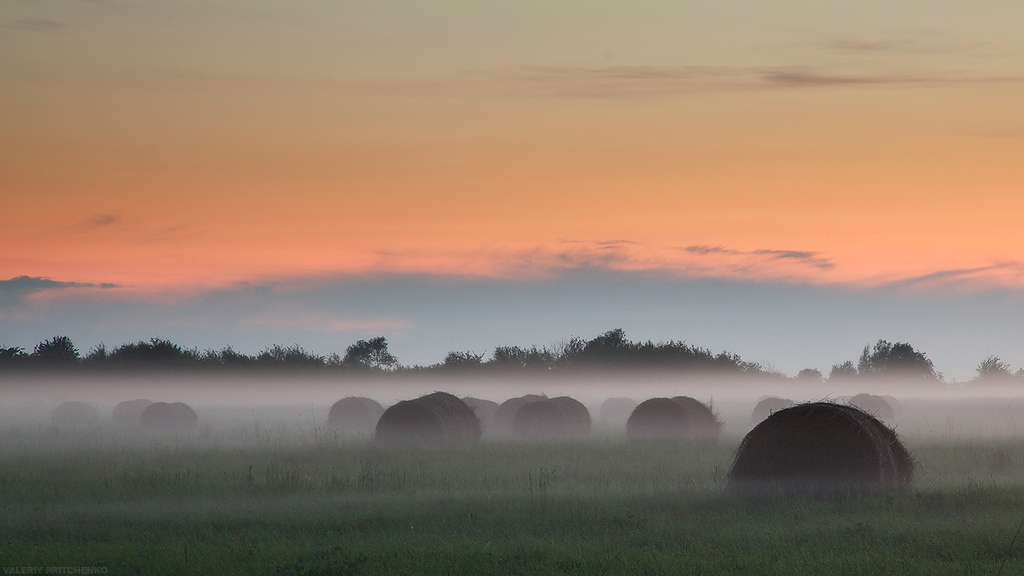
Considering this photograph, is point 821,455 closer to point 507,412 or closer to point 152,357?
point 507,412

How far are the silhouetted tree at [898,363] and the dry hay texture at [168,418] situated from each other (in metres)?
82.3

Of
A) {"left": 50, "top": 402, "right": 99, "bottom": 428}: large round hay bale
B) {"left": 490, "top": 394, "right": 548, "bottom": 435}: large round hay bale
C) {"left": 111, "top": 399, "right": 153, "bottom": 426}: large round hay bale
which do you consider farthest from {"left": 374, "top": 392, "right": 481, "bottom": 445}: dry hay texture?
{"left": 111, "top": 399, "right": 153, "bottom": 426}: large round hay bale

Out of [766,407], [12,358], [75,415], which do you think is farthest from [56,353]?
[766,407]

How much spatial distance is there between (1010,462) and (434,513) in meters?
13.6

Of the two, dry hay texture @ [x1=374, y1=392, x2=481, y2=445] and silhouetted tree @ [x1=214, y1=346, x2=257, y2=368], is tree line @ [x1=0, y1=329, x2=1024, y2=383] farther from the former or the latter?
dry hay texture @ [x1=374, y1=392, x2=481, y2=445]

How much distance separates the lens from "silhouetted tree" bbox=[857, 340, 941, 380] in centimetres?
10294

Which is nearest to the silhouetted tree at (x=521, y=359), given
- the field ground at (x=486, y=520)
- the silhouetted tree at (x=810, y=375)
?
the silhouetted tree at (x=810, y=375)

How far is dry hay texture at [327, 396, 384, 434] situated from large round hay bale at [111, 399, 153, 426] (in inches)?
578

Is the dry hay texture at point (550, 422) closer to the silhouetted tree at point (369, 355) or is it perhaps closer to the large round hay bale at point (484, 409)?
the large round hay bale at point (484, 409)

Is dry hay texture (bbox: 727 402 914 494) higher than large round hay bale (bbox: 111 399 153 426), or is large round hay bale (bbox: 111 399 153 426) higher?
large round hay bale (bbox: 111 399 153 426)

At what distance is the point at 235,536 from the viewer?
13578 mm

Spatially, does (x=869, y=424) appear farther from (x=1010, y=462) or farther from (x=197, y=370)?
(x=197, y=370)

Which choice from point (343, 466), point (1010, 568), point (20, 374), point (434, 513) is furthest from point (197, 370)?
point (1010, 568)

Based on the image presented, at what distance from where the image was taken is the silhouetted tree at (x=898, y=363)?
10294 cm
